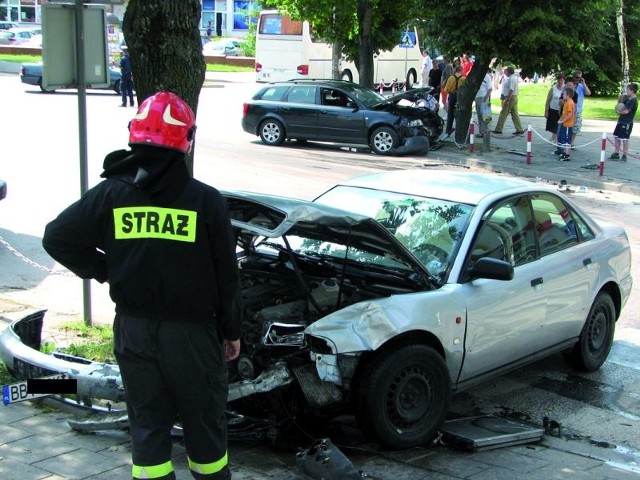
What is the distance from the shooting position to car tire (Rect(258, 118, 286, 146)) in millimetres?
21578

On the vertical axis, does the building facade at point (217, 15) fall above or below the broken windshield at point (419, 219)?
above

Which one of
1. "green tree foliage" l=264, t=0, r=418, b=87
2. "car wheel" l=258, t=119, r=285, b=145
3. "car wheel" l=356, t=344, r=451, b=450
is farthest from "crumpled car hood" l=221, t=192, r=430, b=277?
"green tree foliage" l=264, t=0, r=418, b=87

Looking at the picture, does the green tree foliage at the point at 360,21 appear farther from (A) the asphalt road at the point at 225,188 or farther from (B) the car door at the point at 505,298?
(B) the car door at the point at 505,298

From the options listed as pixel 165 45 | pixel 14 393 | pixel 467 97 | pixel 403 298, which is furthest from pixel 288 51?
pixel 14 393

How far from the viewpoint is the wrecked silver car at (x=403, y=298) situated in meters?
5.02

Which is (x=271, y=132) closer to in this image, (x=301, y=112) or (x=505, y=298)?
(x=301, y=112)

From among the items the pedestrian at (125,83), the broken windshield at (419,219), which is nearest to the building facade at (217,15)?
the pedestrian at (125,83)

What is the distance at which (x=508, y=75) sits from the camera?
921 inches

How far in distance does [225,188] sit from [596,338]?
710 cm

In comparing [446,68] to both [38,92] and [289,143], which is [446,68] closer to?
[289,143]

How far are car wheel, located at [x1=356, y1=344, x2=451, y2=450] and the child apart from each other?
50.7 feet

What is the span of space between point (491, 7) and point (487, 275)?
15460 mm

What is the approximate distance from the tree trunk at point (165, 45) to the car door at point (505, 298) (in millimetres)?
2378

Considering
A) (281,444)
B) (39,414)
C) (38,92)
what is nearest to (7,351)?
(39,414)
